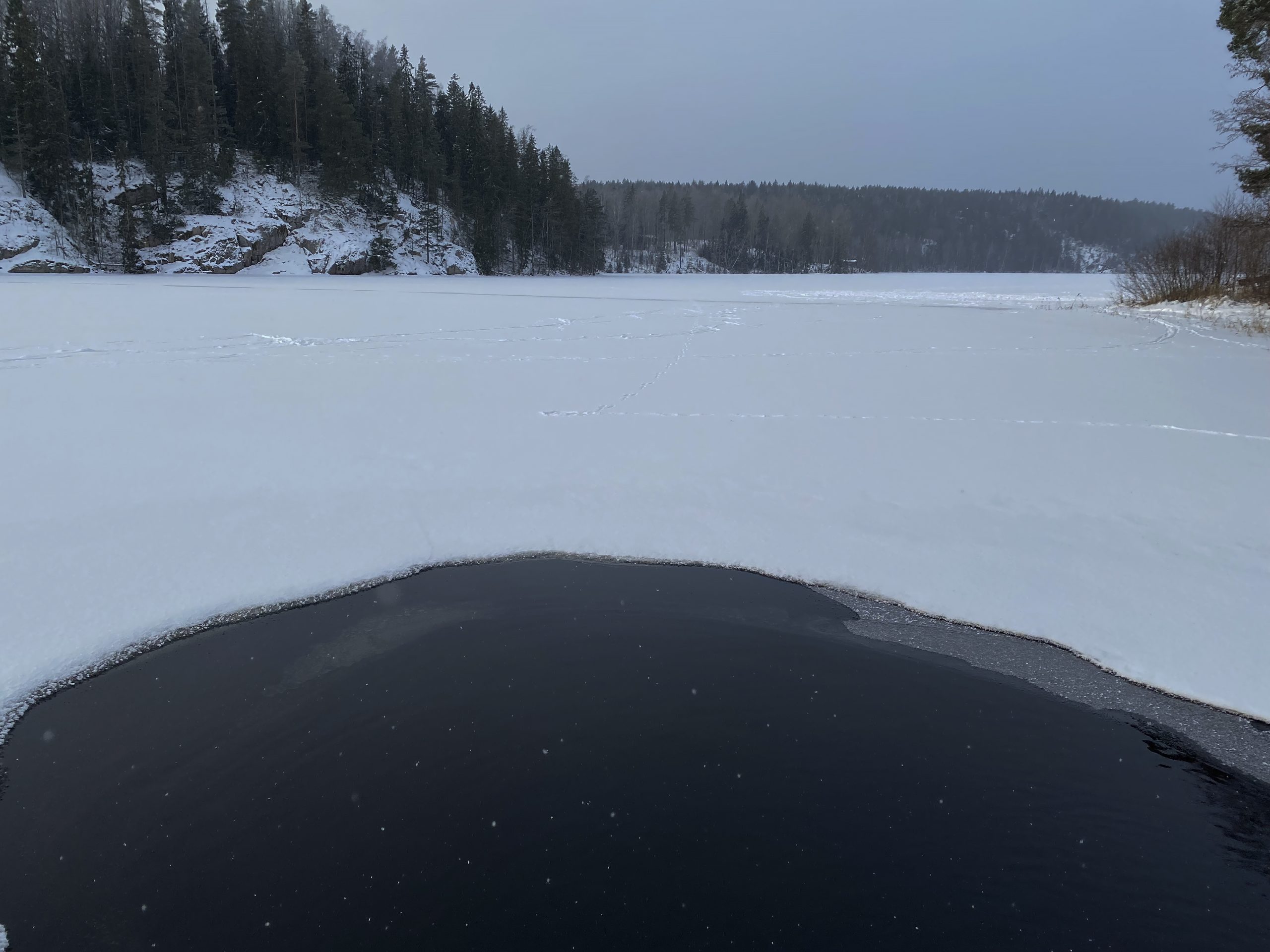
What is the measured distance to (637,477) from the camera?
6789 millimetres

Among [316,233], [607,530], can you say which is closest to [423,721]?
[607,530]

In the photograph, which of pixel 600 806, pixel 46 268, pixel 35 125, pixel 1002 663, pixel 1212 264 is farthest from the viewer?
pixel 35 125

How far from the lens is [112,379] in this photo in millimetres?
9555

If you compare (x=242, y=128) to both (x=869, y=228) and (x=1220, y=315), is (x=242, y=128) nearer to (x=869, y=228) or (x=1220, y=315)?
(x=1220, y=315)

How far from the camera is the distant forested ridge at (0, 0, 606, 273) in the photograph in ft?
127

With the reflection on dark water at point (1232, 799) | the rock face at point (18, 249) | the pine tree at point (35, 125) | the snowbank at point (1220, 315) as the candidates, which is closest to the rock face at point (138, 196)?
the pine tree at point (35, 125)

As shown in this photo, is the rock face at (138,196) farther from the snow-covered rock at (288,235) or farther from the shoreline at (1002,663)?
the shoreline at (1002,663)

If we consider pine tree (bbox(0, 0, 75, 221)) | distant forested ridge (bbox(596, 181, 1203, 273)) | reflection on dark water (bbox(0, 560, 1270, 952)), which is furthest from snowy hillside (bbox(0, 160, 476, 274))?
reflection on dark water (bbox(0, 560, 1270, 952))

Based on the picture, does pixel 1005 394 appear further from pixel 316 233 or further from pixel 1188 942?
pixel 316 233

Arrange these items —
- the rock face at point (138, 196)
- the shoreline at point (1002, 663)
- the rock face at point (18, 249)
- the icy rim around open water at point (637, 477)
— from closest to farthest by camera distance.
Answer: the shoreline at point (1002, 663) → the icy rim around open water at point (637, 477) → the rock face at point (18, 249) → the rock face at point (138, 196)

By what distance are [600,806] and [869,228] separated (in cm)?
13277

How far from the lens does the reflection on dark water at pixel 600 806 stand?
8.48 feet

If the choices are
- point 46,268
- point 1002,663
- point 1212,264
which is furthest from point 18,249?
point 1212,264

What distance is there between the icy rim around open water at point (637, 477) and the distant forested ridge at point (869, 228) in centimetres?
6821
